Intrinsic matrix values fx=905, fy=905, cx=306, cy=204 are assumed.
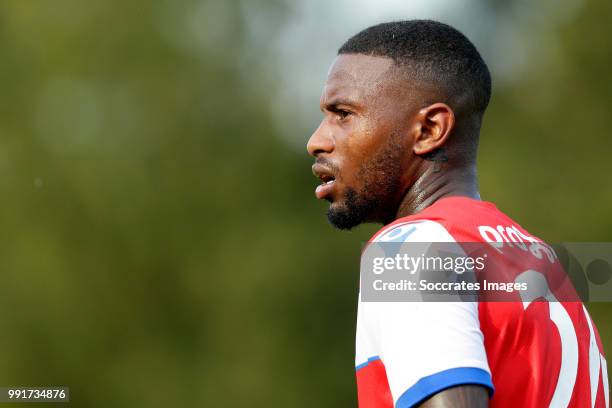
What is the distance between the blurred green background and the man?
37.6 feet

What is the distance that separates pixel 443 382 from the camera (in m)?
2.38

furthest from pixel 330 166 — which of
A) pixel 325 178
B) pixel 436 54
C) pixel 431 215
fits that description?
pixel 431 215

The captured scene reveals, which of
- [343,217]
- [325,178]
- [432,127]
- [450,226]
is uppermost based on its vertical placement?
[432,127]

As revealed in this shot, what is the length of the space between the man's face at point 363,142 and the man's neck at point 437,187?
0.06m

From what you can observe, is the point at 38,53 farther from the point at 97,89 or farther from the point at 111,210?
the point at 111,210

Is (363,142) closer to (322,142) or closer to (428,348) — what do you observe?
(322,142)

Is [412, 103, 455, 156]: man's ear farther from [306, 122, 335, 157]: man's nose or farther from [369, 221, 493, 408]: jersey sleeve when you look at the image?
[369, 221, 493, 408]: jersey sleeve

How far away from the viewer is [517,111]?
17.0m

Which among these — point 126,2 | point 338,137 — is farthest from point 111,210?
point 338,137

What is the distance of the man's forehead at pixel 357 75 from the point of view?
3.40 m

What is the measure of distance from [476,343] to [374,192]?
1.03 meters

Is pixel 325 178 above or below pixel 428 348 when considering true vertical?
above

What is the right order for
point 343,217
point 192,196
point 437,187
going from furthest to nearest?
point 192,196 → point 343,217 → point 437,187

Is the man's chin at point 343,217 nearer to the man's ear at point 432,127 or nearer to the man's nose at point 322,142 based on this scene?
the man's nose at point 322,142
